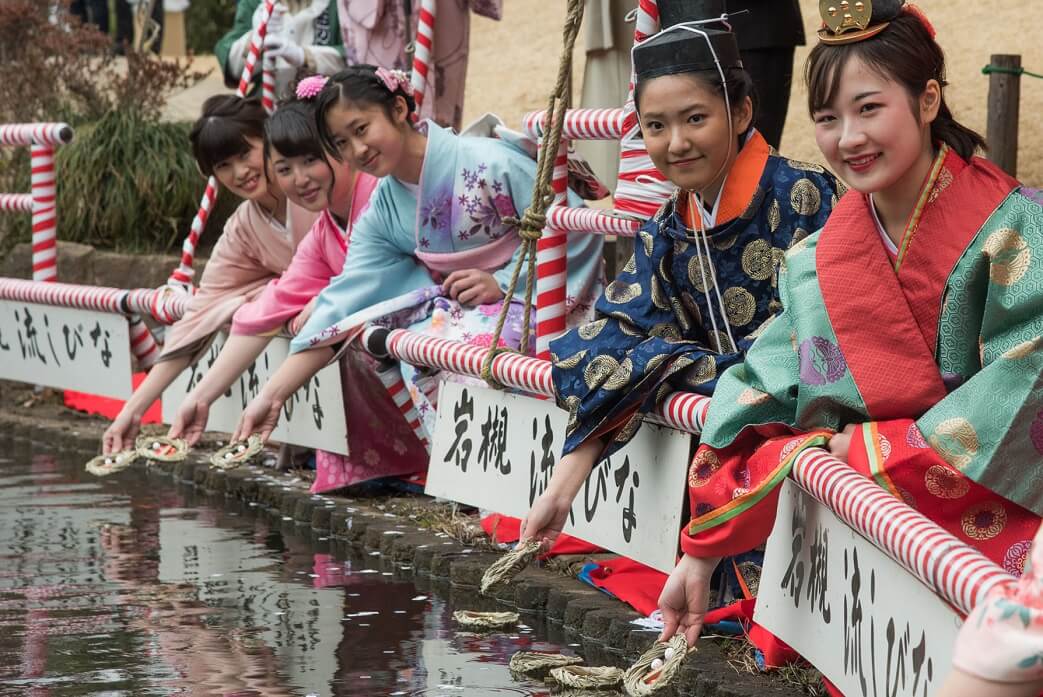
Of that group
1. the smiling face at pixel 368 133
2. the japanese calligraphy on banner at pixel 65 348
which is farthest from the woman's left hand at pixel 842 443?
the japanese calligraphy on banner at pixel 65 348

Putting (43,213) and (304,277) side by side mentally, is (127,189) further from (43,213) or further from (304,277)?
(304,277)

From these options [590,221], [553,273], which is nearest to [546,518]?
[590,221]

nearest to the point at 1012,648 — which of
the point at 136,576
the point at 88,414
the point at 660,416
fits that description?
the point at 660,416

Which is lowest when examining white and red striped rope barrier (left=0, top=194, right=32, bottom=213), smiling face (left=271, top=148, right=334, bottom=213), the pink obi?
the pink obi

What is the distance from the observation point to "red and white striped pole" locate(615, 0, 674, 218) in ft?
14.9

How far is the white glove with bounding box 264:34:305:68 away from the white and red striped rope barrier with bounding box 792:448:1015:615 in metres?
5.09

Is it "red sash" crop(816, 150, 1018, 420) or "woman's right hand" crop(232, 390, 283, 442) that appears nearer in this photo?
"red sash" crop(816, 150, 1018, 420)

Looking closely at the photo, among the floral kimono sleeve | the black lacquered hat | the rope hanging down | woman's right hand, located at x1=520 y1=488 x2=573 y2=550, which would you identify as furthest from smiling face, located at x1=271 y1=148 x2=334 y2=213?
the floral kimono sleeve

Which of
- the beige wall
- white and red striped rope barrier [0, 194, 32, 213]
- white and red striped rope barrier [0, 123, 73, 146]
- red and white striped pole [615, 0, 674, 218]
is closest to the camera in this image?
A: red and white striped pole [615, 0, 674, 218]

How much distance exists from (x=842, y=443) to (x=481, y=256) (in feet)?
8.15

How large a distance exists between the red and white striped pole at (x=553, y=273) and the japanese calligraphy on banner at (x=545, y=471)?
1.02 ft

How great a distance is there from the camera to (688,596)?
10.5ft

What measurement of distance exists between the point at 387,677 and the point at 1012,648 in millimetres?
2273

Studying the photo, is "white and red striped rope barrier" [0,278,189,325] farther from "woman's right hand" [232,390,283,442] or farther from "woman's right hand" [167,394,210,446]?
"woman's right hand" [232,390,283,442]
